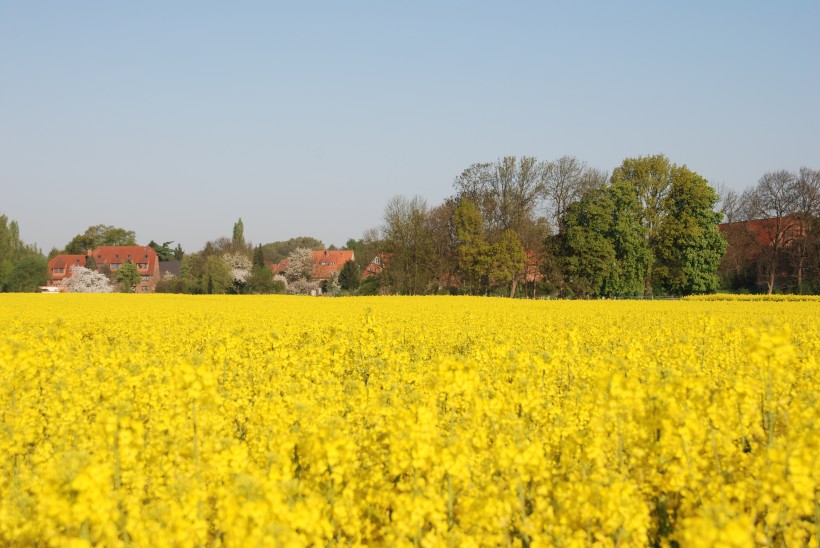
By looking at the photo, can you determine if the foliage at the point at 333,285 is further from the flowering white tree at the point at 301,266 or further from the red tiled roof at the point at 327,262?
the flowering white tree at the point at 301,266

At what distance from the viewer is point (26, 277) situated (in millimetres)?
69938

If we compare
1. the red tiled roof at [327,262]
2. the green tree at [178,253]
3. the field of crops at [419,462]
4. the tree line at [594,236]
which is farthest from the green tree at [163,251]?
the field of crops at [419,462]

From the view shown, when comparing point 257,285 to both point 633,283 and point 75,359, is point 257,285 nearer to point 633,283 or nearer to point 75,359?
point 633,283

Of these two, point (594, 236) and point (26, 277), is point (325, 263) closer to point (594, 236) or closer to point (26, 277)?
point (26, 277)

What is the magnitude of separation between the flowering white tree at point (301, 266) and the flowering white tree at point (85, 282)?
83.9 feet

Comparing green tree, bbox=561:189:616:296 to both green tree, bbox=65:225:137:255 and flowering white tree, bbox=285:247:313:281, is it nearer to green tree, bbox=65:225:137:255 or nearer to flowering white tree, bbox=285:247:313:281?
flowering white tree, bbox=285:247:313:281

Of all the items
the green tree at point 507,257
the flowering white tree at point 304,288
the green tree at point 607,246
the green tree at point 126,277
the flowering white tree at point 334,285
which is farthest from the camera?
the flowering white tree at point 304,288

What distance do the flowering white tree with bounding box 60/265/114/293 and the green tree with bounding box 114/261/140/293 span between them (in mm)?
2427

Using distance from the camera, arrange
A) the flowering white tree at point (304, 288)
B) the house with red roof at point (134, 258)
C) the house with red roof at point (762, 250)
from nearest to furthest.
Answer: the house with red roof at point (762, 250)
the flowering white tree at point (304, 288)
the house with red roof at point (134, 258)

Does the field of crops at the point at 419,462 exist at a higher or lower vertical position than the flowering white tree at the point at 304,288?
lower

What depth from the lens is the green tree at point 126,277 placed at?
8088cm

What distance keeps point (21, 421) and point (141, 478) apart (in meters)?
3.65

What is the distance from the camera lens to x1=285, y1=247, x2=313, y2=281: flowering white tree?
9312cm

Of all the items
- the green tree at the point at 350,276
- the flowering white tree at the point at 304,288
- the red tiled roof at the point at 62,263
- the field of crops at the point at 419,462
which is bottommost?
the field of crops at the point at 419,462
